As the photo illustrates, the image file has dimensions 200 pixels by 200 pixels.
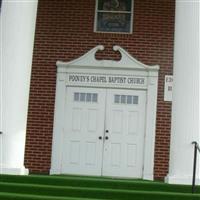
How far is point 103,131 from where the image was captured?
11.5 metres

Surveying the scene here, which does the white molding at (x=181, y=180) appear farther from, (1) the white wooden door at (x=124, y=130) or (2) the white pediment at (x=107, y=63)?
(2) the white pediment at (x=107, y=63)

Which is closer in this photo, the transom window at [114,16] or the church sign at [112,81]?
the church sign at [112,81]

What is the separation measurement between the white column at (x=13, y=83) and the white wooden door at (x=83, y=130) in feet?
9.03

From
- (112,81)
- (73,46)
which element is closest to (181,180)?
(112,81)

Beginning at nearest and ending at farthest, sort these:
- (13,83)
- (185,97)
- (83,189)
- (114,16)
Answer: (83,189) < (185,97) < (13,83) < (114,16)

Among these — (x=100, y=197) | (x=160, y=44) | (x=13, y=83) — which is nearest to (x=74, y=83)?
(x=160, y=44)

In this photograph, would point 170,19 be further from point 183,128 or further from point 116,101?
point 183,128

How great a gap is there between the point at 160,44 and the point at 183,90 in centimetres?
344

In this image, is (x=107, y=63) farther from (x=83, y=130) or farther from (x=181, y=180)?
(x=181, y=180)

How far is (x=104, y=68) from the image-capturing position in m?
11.6

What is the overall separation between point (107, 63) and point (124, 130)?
1.56m

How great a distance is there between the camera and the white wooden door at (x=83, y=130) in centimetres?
1147

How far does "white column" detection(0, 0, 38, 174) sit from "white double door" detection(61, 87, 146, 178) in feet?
9.19

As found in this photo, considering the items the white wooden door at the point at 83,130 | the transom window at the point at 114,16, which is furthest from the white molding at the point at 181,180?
the transom window at the point at 114,16
